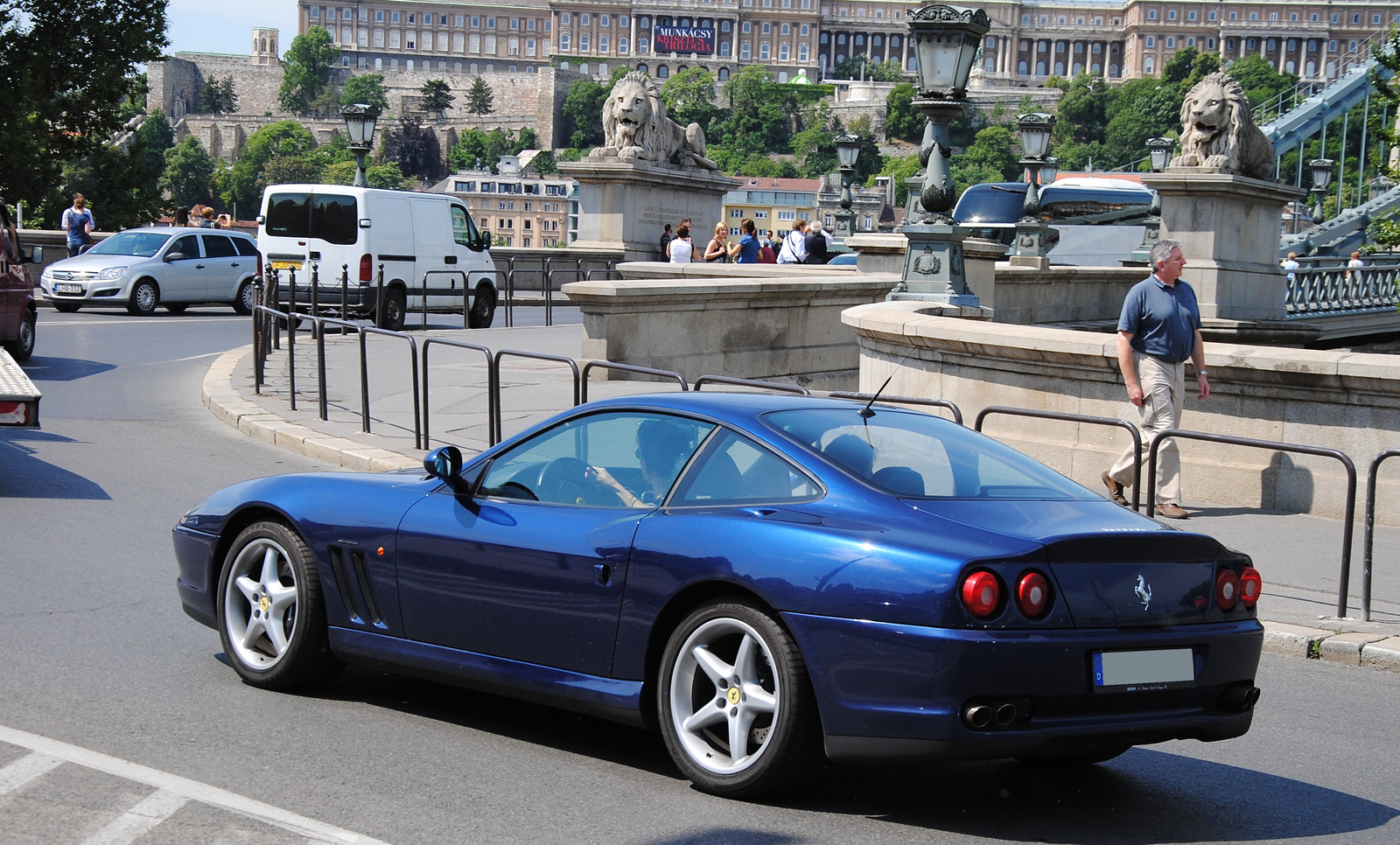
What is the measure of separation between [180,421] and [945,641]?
1102 centimetres

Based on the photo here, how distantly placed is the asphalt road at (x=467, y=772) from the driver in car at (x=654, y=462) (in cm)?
84

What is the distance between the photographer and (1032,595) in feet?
13.6

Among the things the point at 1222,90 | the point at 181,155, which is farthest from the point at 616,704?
the point at 181,155

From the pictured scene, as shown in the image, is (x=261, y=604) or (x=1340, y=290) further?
(x=1340, y=290)

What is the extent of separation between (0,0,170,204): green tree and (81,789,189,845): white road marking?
31132mm

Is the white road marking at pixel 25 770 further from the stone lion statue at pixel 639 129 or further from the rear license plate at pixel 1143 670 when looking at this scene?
the stone lion statue at pixel 639 129

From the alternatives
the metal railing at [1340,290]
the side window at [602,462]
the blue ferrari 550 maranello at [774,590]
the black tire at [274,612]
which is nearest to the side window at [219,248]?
the metal railing at [1340,290]

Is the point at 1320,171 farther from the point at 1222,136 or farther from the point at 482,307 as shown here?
the point at 482,307

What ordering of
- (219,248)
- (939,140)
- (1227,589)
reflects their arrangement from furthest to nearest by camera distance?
(219,248) < (939,140) < (1227,589)

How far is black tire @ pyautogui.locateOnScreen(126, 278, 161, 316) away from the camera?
1007 inches

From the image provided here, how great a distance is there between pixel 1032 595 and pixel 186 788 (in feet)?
7.84

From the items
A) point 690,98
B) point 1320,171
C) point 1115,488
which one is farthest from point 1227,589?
point 690,98

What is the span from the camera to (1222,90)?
24844mm

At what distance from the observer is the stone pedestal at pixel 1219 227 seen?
937 inches
